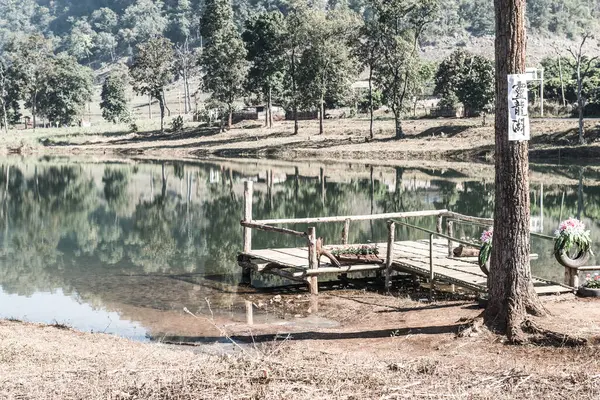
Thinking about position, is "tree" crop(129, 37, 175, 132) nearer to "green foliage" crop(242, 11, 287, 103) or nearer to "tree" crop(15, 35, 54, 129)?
"green foliage" crop(242, 11, 287, 103)

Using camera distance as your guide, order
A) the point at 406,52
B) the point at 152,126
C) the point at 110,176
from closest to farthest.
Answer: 1. the point at 110,176
2. the point at 406,52
3. the point at 152,126

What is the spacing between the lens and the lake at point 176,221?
17.0 m

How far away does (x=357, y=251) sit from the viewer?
18094mm

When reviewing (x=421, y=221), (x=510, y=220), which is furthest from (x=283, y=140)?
(x=510, y=220)

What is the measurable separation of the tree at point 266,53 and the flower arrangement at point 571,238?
209ft

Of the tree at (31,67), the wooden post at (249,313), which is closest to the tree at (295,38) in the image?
the tree at (31,67)

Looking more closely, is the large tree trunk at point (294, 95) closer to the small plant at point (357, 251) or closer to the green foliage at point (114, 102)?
the green foliage at point (114, 102)

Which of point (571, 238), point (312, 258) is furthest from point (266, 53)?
point (571, 238)

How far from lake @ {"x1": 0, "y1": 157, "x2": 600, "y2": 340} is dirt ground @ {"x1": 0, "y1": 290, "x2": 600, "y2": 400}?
2163 mm

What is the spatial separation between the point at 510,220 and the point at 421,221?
16.8 metres

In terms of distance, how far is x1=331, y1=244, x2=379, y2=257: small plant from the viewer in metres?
18.0

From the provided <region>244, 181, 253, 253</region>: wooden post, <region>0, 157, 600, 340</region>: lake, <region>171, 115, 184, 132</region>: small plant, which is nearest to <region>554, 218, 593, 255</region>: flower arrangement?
<region>0, 157, 600, 340</region>: lake

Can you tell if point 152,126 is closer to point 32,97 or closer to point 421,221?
point 32,97

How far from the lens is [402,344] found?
11438 millimetres
